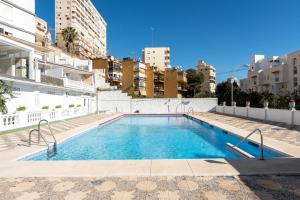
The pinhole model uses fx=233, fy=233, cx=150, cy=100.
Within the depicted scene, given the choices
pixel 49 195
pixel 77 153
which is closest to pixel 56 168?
pixel 49 195

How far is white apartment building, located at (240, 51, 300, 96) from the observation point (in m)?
57.2

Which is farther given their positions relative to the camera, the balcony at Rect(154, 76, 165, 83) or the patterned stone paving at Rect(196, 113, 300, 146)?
the balcony at Rect(154, 76, 165, 83)

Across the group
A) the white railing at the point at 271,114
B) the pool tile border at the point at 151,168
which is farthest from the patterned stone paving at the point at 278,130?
the pool tile border at the point at 151,168

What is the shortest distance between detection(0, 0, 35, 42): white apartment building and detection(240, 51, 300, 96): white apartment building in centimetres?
4631

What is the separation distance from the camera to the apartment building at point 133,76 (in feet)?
171

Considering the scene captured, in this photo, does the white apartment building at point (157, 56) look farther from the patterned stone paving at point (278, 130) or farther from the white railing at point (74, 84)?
the patterned stone paving at point (278, 130)

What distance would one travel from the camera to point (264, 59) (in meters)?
78.8

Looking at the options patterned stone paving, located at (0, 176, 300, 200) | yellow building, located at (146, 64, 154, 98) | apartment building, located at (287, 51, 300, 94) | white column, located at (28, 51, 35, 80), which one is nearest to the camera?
patterned stone paving, located at (0, 176, 300, 200)

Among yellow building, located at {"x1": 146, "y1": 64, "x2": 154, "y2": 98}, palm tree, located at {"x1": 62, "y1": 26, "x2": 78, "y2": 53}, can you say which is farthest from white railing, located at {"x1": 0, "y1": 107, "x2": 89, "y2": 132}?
yellow building, located at {"x1": 146, "y1": 64, "x2": 154, "y2": 98}

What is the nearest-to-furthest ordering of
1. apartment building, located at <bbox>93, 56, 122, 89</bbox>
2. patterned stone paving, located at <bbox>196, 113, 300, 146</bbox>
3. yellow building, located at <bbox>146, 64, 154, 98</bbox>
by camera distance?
patterned stone paving, located at <bbox>196, 113, 300, 146</bbox> < apartment building, located at <bbox>93, 56, 122, 89</bbox> < yellow building, located at <bbox>146, 64, 154, 98</bbox>

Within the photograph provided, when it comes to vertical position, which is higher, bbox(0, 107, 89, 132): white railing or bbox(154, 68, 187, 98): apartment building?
bbox(154, 68, 187, 98): apartment building

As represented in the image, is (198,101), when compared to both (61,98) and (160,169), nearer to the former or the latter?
(61,98)

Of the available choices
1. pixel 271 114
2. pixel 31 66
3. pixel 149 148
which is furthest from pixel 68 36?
pixel 149 148

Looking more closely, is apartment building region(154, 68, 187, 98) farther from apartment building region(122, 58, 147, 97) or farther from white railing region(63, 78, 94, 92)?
white railing region(63, 78, 94, 92)
